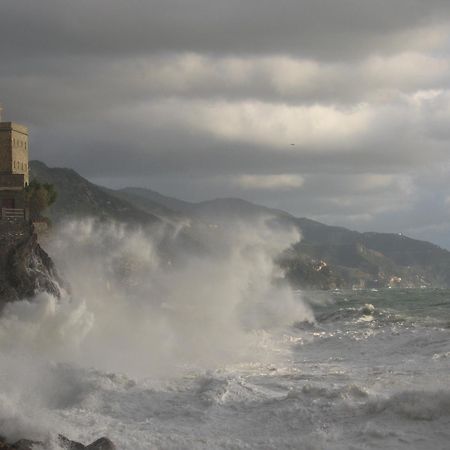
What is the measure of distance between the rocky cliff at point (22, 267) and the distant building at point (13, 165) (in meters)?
4.59

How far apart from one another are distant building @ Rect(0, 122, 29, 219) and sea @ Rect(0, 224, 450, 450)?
8220 mm

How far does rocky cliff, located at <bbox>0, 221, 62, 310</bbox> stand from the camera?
36.5m

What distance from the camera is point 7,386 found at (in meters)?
24.0

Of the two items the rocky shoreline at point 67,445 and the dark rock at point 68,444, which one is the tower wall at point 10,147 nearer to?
the dark rock at point 68,444

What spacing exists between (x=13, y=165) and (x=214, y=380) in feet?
85.6

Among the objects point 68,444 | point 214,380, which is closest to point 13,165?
point 214,380

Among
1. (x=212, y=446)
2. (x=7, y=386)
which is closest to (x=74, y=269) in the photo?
(x=7, y=386)

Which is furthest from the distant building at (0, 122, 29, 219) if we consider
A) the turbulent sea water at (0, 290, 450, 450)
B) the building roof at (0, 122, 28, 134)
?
the turbulent sea water at (0, 290, 450, 450)

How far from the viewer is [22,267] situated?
123 ft

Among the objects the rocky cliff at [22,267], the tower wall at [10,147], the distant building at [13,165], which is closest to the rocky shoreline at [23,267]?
the rocky cliff at [22,267]

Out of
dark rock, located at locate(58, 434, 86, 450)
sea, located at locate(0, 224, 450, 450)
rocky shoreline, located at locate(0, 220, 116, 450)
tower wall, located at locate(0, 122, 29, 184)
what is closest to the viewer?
dark rock, located at locate(58, 434, 86, 450)

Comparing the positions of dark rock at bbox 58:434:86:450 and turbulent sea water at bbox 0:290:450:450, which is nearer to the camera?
dark rock at bbox 58:434:86:450

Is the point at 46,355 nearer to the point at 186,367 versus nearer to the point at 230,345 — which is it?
the point at 186,367

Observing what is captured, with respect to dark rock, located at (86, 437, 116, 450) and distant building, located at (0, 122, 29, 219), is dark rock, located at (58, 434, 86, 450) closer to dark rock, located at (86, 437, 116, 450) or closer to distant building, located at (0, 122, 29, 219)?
dark rock, located at (86, 437, 116, 450)
